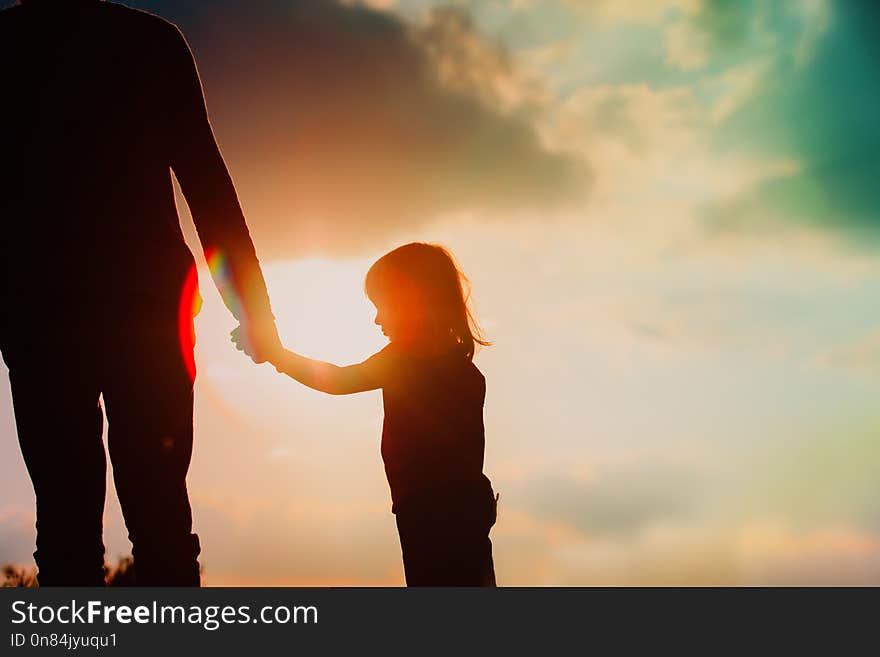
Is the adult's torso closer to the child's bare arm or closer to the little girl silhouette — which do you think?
the child's bare arm

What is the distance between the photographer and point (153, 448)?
125 inches

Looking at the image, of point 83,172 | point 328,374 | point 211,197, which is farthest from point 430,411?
point 83,172

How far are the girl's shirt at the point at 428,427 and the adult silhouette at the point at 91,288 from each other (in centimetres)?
114

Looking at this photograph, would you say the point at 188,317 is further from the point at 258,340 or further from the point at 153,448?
the point at 258,340

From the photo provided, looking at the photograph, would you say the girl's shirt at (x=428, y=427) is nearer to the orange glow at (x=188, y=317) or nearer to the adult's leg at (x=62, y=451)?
the orange glow at (x=188, y=317)

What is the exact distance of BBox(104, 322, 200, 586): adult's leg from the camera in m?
3.10

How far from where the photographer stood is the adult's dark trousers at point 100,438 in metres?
3.07

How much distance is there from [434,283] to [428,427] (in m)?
0.77

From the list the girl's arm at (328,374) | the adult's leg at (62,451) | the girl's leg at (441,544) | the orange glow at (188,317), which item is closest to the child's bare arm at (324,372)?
the girl's arm at (328,374)

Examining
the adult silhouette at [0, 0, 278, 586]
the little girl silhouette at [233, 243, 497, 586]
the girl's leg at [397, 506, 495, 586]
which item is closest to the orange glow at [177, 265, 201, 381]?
the adult silhouette at [0, 0, 278, 586]

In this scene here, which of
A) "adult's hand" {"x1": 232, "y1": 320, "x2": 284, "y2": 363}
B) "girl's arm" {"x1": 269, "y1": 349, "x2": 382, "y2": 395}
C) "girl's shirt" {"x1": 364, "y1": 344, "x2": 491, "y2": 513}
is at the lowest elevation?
"girl's shirt" {"x1": 364, "y1": 344, "x2": 491, "y2": 513}
